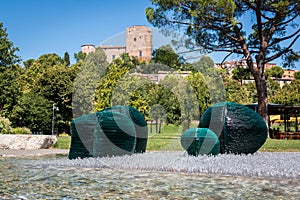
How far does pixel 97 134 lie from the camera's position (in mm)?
9727

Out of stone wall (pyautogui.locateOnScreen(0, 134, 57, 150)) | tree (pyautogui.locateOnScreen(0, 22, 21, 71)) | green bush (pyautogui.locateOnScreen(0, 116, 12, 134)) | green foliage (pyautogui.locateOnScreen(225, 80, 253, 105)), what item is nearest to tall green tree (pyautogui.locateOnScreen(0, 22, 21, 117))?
tree (pyautogui.locateOnScreen(0, 22, 21, 71))

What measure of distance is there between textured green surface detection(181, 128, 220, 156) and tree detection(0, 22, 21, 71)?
2359 cm

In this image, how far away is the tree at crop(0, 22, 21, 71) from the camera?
29516 mm

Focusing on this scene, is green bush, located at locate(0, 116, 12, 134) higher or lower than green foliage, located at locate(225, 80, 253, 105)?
lower

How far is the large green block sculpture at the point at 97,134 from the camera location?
9.75 metres

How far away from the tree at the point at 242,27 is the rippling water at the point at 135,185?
14.4 m

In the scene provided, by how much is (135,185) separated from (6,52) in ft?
89.1

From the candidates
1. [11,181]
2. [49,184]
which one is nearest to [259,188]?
[49,184]

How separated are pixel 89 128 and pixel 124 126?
3.50ft

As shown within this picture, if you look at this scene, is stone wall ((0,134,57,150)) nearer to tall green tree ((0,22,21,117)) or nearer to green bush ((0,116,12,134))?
green bush ((0,116,12,134))

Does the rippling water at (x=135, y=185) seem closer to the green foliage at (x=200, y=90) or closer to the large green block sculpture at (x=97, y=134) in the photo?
A: the large green block sculpture at (x=97, y=134)

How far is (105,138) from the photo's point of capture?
32.5ft

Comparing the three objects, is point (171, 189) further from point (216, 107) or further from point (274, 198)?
point (216, 107)

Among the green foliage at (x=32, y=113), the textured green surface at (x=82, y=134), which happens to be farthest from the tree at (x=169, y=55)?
the green foliage at (x=32, y=113)
